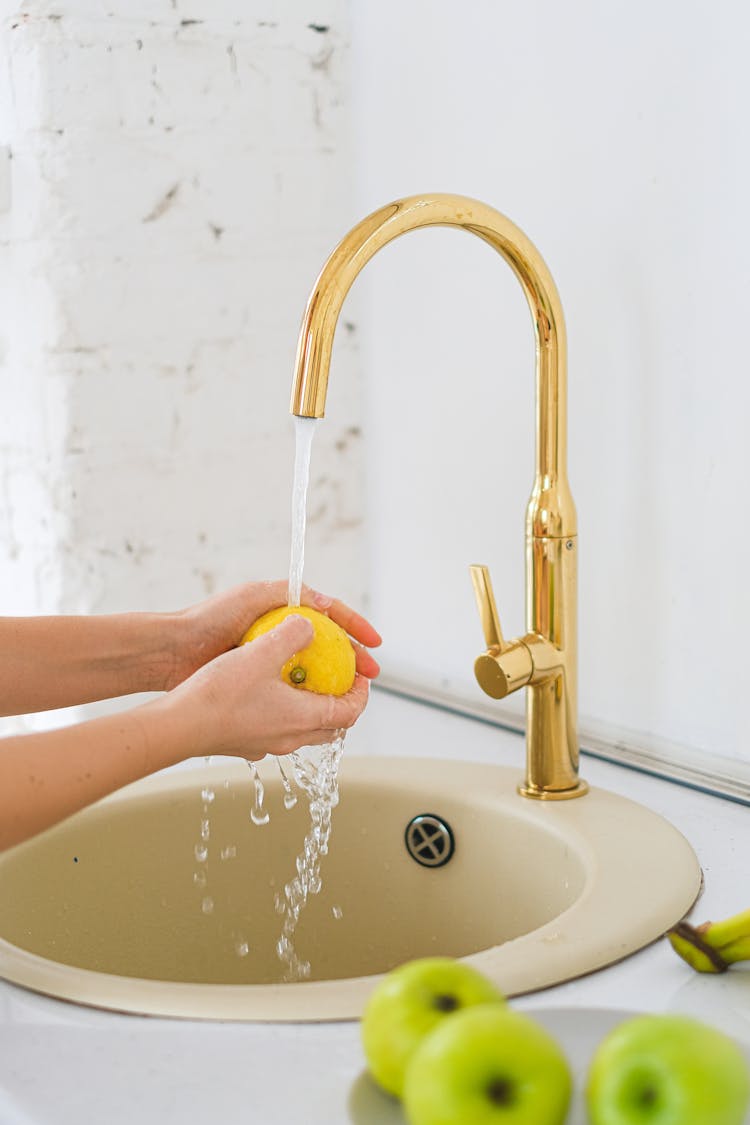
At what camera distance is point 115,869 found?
3.65 feet

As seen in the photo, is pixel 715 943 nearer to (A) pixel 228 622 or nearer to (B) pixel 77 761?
(B) pixel 77 761

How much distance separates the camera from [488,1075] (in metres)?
0.51

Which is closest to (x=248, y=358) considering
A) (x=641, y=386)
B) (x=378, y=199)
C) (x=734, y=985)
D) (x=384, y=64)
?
(x=378, y=199)

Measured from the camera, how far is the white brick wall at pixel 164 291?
57.4 inches

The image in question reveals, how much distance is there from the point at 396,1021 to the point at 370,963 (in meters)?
0.60

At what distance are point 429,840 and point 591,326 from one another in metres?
0.51

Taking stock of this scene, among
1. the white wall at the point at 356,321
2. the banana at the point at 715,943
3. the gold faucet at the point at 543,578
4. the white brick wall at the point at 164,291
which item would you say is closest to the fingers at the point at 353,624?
the gold faucet at the point at 543,578

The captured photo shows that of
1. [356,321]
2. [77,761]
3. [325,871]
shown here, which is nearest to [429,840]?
[325,871]

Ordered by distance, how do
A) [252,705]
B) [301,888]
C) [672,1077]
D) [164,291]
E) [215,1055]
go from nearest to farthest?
1. [672,1077]
2. [215,1055]
3. [252,705]
4. [301,888]
5. [164,291]

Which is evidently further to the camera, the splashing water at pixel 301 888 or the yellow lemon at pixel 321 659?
the splashing water at pixel 301 888

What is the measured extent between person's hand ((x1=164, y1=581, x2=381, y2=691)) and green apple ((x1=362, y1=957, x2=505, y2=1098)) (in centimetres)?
50

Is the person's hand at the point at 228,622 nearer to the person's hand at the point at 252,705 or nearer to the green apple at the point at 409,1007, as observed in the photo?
the person's hand at the point at 252,705

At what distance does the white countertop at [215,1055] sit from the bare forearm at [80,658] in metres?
0.32

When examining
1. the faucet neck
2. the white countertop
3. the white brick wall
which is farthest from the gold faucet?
the white brick wall
